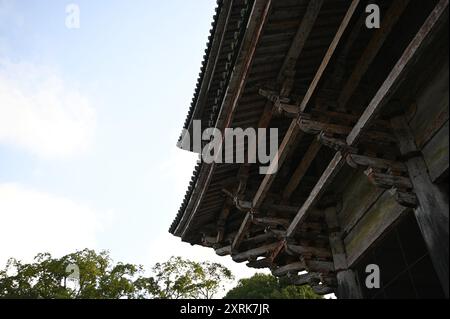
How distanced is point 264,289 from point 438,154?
34443 millimetres

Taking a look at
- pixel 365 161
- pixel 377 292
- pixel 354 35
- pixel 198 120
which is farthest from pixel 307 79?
pixel 377 292

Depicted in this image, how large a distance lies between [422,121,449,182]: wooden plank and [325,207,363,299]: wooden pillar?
2438 millimetres

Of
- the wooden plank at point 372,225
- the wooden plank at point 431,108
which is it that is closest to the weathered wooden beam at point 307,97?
the wooden plank at point 431,108

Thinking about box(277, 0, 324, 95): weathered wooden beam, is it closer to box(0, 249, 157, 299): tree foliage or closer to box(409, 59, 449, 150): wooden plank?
box(409, 59, 449, 150): wooden plank

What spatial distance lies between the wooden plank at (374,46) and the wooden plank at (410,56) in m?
0.98

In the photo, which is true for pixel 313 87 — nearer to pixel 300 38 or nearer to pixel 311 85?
pixel 311 85

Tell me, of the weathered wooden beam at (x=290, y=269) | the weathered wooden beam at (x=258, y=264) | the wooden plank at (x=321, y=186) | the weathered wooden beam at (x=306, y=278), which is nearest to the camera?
the wooden plank at (x=321, y=186)

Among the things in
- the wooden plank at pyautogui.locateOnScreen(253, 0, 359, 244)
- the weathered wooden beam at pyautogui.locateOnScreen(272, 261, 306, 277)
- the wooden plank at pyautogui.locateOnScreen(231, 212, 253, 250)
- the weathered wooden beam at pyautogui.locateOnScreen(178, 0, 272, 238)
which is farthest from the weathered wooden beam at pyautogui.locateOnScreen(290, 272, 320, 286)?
the weathered wooden beam at pyautogui.locateOnScreen(178, 0, 272, 238)

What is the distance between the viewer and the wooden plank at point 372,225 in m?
4.99

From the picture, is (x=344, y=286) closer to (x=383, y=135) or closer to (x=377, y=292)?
(x=377, y=292)

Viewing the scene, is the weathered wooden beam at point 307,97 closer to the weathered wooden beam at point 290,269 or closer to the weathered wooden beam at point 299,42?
the weathered wooden beam at point 299,42

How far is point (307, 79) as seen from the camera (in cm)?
543

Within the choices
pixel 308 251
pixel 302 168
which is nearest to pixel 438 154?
pixel 302 168

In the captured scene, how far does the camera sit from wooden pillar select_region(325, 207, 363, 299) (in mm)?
5879
